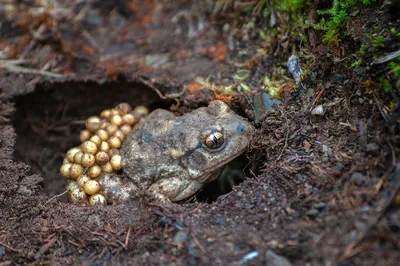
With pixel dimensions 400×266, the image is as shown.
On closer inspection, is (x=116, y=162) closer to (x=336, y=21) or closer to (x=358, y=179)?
(x=358, y=179)

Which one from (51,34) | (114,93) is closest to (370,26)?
(114,93)

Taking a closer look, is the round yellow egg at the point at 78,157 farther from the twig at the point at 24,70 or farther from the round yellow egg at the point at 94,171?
the twig at the point at 24,70

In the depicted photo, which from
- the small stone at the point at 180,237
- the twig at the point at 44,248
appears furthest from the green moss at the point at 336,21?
the twig at the point at 44,248

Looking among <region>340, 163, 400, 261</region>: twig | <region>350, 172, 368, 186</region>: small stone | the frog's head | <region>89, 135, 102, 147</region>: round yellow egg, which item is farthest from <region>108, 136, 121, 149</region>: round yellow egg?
<region>340, 163, 400, 261</region>: twig

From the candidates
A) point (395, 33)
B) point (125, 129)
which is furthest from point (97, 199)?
point (395, 33)

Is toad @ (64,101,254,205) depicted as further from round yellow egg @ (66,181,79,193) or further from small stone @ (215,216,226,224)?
small stone @ (215,216,226,224)

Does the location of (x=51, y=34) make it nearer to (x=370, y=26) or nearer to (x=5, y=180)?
(x=5, y=180)
